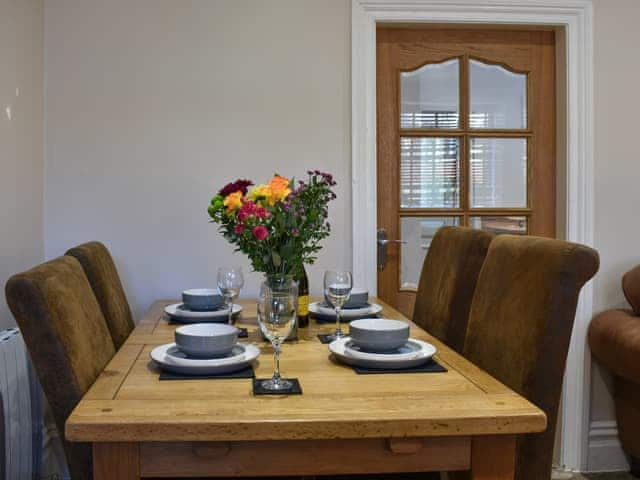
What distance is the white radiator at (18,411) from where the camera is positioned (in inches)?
71.0

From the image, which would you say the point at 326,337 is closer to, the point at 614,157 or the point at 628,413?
the point at 628,413

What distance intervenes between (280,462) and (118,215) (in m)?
1.76

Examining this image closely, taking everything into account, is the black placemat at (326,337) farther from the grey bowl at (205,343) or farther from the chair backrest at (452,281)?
the chair backrest at (452,281)

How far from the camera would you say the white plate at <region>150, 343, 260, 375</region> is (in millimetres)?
1330

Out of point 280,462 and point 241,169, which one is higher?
point 241,169

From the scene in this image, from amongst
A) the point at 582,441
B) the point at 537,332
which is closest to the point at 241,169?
the point at 537,332

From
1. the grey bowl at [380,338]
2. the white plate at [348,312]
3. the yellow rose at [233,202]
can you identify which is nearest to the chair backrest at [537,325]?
the grey bowl at [380,338]

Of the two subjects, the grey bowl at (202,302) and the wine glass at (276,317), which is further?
the grey bowl at (202,302)

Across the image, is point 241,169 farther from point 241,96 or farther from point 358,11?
point 358,11

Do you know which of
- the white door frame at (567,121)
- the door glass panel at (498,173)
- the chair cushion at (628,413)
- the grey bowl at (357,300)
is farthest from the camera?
the door glass panel at (498,173)

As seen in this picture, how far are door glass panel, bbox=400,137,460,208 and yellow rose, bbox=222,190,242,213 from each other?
1353 mm

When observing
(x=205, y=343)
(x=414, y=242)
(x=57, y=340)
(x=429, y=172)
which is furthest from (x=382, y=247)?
(x=57, y=340)

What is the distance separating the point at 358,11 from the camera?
2678 millimetres

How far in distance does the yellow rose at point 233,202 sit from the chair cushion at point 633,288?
1824 millimetres
